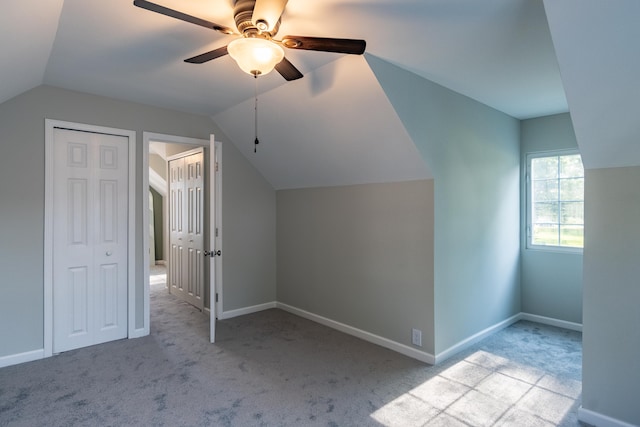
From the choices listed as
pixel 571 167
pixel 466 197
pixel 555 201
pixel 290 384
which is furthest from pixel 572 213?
pixel 290 384

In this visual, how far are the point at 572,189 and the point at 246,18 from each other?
13.1ft

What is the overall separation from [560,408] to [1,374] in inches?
169

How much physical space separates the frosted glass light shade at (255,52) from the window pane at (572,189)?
3756 millimetres

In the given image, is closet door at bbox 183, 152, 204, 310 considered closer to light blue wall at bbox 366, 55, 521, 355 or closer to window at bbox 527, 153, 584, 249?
light blue wall at bbox 366, 55, 521, 355

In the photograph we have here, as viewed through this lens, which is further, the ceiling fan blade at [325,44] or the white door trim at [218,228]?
the white door trim at [218,228]

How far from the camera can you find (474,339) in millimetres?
3525

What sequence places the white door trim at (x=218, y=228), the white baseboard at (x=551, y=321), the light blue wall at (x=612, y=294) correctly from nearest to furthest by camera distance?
the light blue wall at (x=612, y=294) < the white baseboard at (x=551, y=321) < the white door trim at (x=218, y=228)

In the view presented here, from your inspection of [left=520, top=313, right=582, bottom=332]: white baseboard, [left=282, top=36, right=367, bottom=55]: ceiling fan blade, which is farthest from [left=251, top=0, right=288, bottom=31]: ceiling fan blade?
[left=520, top=313, right=582, bottom=332]: white baseboard

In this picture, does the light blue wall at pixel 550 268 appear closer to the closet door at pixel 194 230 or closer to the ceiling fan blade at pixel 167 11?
the ceiling fan blade at pixel 167 11

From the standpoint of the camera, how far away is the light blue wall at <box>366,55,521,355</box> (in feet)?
9.76

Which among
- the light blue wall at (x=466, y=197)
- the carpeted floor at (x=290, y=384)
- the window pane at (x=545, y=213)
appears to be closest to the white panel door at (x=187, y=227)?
the carpeted floor at (x=290, y=384)

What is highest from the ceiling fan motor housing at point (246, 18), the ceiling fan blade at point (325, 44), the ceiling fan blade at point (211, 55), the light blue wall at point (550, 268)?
the ceiling fan motor housing at point (246, 18)

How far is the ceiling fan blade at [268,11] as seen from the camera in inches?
61.7

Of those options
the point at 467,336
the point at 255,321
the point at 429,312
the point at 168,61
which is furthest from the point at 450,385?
the point at 168,61
